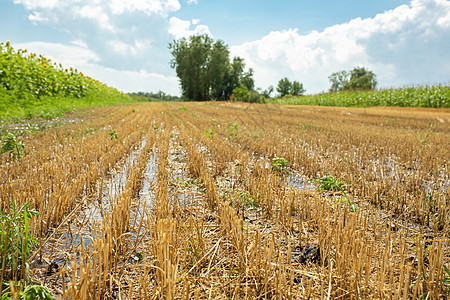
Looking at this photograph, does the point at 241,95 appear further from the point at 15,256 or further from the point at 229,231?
the point at 15,256

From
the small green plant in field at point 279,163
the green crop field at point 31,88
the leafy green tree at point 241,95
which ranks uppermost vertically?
the leafy green tree at point 241,95

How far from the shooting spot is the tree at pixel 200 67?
46.8m

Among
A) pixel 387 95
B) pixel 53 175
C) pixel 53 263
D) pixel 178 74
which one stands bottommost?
pixel 53 263

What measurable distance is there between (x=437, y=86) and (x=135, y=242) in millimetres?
31522

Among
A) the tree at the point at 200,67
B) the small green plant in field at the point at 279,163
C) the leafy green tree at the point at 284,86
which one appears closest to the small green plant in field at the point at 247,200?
the small green plant in field at the point at 279,163

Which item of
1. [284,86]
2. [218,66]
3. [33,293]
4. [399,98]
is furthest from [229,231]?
[284,86]

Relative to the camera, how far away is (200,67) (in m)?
48.5

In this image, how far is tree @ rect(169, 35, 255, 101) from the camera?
4681 cm

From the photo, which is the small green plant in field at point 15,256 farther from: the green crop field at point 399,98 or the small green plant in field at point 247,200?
the green crop field at point 399,98

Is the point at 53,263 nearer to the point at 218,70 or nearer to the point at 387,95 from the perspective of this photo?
the point at 387,95

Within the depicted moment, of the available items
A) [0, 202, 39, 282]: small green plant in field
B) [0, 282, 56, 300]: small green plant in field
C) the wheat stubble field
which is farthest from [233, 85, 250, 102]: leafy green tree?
[0, 282, 56, 300]: small green plant in field

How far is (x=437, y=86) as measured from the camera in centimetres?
2500

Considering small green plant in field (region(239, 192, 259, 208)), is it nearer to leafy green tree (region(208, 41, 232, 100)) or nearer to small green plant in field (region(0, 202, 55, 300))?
small green plant in field (region(0, 202, 55, 300))

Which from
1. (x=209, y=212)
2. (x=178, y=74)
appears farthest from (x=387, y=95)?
(x=178, y=74)
